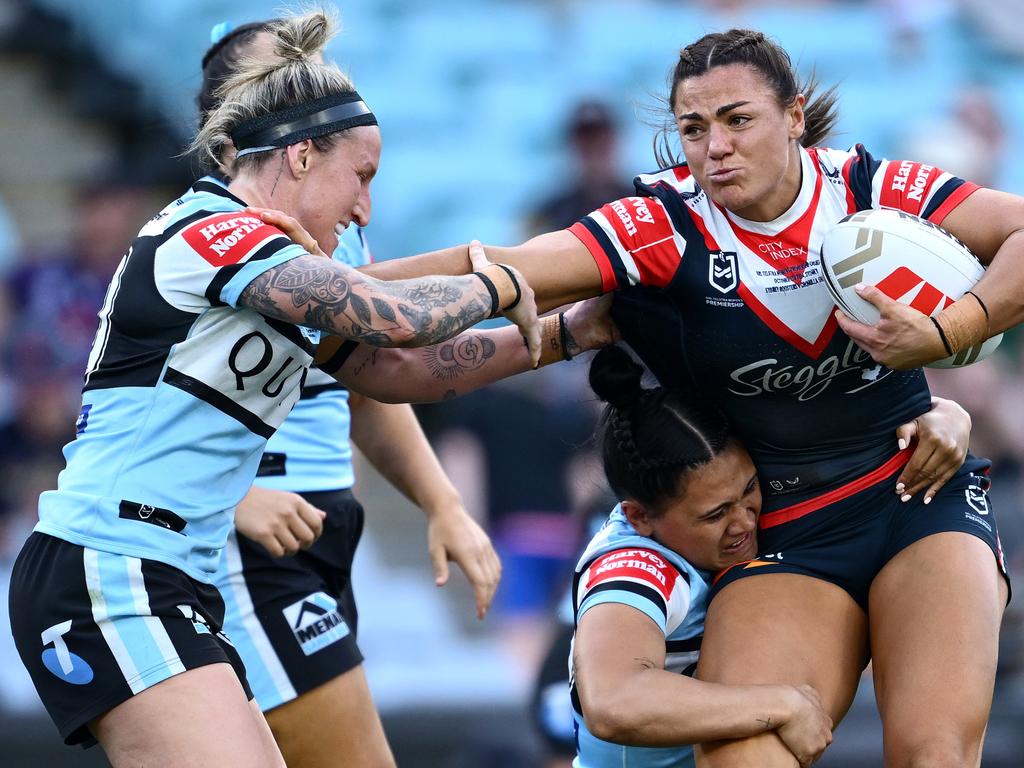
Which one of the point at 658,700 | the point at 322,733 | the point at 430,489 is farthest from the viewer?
the point at 430,489

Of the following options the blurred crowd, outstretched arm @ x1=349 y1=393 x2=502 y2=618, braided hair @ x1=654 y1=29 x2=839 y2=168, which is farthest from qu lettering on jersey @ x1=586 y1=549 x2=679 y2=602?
the blurred crowd

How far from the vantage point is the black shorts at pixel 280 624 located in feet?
13.6

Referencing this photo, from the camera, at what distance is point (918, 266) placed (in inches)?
138

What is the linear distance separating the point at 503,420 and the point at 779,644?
398 centimetres

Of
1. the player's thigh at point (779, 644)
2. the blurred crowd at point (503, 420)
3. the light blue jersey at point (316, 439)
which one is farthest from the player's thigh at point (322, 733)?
the blurred crowd at point (503, 420)

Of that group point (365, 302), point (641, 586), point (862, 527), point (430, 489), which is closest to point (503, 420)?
point (430, 489)

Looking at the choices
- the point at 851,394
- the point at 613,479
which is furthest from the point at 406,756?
the point at 851,394

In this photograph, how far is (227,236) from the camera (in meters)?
3.25

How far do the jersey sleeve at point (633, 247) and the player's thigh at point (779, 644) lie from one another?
0.85 metres

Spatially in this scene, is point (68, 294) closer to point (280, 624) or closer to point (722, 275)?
point (280, 624)

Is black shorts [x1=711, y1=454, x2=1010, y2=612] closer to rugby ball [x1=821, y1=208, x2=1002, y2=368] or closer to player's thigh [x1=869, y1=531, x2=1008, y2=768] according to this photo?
player's thigh [x1=869, y1=531, x2=1008, y2=768]

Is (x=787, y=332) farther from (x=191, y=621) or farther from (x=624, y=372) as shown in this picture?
(x=191, y=621)

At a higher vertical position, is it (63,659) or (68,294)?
(68,294)

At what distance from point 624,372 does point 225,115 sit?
4.20 ft
